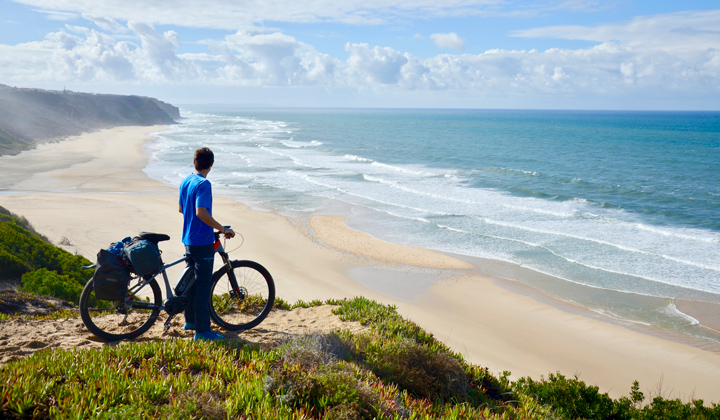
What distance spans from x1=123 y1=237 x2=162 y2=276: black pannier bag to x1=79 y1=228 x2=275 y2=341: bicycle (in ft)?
0.33

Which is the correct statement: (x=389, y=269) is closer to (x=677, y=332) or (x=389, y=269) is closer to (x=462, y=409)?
(x=677, y=332)

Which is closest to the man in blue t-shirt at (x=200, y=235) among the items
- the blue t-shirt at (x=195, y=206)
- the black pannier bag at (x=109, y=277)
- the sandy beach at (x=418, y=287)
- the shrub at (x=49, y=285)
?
the blue t-shirt at (x=195, y=206)

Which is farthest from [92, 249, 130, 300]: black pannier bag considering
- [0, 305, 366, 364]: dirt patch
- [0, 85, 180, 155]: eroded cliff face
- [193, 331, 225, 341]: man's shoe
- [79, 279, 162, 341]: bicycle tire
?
[0, 85, 180, 155]: eroded cliff face

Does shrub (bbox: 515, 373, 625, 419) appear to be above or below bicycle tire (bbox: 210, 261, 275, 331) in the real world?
below

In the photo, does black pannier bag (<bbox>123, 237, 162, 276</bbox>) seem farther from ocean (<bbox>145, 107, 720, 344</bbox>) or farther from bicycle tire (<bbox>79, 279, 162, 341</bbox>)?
ocean (<bbox>145, 107, 720, 344</bbox>)

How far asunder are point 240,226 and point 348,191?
10187 mm

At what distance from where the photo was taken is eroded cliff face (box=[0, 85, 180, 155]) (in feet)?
164

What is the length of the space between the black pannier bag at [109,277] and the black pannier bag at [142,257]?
0.11m

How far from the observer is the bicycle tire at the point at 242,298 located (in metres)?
5.50

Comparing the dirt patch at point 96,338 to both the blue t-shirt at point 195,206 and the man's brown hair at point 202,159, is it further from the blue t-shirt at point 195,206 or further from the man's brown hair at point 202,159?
the man's brown hair at point 202,159

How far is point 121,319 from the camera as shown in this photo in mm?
5527

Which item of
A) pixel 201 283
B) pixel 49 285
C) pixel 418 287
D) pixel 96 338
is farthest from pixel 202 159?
pixel 418 287

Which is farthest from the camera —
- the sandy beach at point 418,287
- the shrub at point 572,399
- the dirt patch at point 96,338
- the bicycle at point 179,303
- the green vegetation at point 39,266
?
the sandy beach at point 418,287

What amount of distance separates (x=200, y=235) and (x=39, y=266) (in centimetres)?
575
